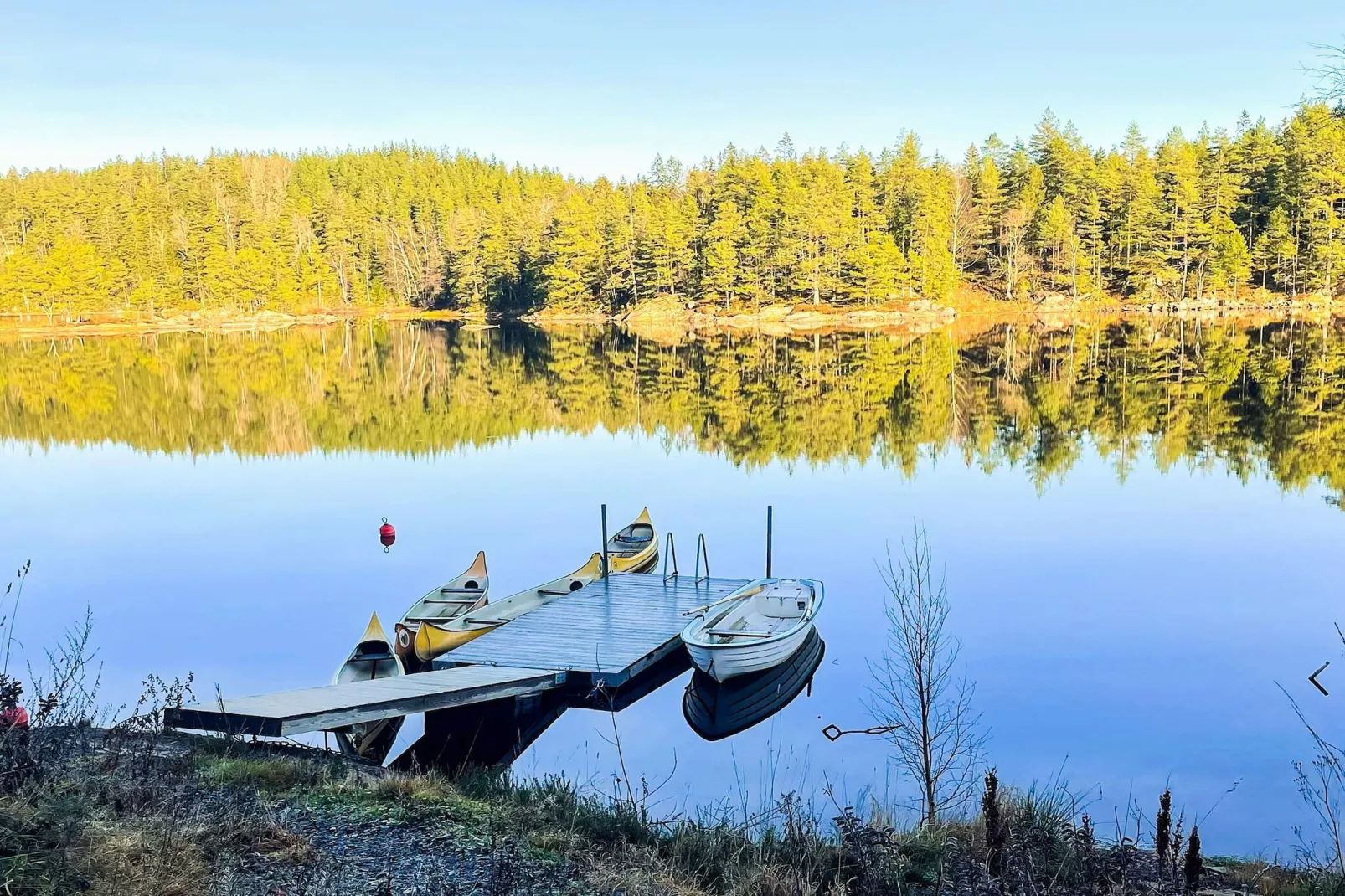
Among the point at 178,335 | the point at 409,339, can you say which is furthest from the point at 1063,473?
the point at 178,335

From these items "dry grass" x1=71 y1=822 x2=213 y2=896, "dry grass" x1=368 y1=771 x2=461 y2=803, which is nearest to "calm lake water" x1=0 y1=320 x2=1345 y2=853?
"dry grass" x1=368 y1=771 x2=461 y2=803

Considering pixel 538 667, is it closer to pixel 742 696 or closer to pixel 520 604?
pixel 742 696

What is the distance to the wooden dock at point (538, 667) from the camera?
953cm

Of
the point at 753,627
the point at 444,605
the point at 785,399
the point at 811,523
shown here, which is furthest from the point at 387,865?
the point at 785,399

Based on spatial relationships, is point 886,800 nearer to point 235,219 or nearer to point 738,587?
point 738,587

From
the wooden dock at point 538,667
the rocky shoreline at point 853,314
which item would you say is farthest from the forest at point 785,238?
the wooden dock at point 538,667

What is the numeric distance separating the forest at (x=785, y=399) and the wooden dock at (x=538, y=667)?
12.7 metres

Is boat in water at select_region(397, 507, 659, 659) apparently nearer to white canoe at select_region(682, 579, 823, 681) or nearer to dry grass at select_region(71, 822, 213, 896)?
white canoe at select_region(682, 579, 823, 681)

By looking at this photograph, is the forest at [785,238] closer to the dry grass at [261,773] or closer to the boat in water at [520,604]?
the boat in water at [520,604]

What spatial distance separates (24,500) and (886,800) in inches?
991

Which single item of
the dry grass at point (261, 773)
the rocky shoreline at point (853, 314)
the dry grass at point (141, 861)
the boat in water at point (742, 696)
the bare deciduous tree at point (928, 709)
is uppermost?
the rocky shoreline at point (853, 314)

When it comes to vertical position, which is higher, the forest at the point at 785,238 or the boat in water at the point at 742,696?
the forest at the point at 785,238

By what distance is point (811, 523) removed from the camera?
21.7 m

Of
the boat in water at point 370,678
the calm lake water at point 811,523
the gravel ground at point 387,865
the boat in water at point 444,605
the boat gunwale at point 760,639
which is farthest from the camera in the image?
the boat in water at point 444,605
